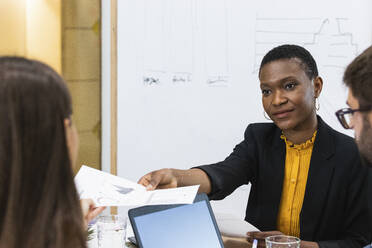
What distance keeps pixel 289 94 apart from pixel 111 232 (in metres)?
0.76

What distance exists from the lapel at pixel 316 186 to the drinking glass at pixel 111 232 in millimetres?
654

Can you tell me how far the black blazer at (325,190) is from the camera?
66.6 inches

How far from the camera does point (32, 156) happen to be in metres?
0.71

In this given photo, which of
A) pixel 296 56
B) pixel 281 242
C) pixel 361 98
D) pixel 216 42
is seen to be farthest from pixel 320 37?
pixel 281 242

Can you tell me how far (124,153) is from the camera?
8.89 feet

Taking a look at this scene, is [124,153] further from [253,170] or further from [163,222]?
[163,222]

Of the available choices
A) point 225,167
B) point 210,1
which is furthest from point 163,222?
point 210,1

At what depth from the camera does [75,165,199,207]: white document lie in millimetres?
1179

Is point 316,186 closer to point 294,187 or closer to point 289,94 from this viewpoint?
point 294,187

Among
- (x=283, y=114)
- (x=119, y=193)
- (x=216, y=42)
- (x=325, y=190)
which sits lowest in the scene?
(x=325, y=190)

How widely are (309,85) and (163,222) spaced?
0.78m

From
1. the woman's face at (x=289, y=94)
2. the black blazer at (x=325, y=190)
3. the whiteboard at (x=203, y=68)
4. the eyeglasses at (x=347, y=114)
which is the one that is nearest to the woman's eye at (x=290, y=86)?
the woman's face at (x=289, y=94)

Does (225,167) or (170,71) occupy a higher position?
(170,71)

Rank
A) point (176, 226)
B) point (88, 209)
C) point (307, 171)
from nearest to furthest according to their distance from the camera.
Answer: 1. point (88, 209)
2. point (176, 226)
3. point (307, 171)
